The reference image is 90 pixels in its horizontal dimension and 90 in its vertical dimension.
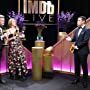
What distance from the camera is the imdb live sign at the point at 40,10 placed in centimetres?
902

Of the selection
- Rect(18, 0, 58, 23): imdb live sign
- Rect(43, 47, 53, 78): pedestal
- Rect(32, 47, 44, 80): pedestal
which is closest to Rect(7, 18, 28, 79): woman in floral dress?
Rect(32, 47, 44, 80): pedestal

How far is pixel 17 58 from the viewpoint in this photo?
6328 millimetres

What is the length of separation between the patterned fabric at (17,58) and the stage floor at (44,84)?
0.72 feet

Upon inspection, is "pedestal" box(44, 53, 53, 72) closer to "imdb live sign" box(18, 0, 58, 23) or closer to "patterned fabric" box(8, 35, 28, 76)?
"patterned fabric" box(8, 35, 28, 76)

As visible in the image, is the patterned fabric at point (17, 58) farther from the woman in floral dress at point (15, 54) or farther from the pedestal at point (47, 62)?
the pedestal at point (47, 62)

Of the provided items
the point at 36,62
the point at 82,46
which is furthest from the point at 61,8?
the point at 82,46

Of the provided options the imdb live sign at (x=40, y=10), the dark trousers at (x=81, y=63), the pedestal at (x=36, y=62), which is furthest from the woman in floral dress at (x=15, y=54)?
the imdb live sign at (x=40, y=10)

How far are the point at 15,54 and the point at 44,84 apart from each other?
0.86 metres

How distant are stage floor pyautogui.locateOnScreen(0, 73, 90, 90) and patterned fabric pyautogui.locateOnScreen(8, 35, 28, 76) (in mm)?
218

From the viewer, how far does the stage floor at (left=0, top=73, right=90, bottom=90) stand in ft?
19.0

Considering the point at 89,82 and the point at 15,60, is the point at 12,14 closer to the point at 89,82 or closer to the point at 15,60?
the point at 15,60

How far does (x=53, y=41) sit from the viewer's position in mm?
9031

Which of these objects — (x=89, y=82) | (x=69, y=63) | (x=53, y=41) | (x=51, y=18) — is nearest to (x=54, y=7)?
(x=51, y=18)

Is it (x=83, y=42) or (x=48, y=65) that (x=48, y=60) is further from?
(x=83, y=42)
